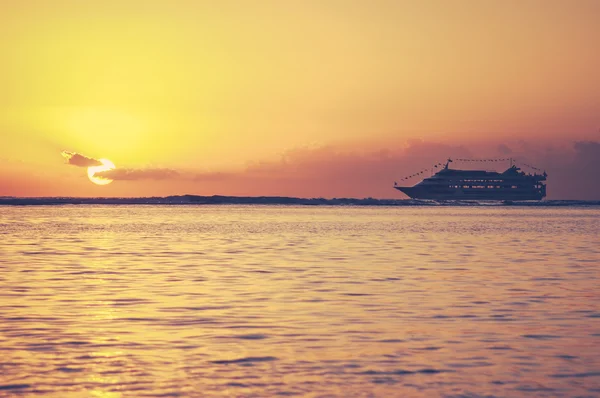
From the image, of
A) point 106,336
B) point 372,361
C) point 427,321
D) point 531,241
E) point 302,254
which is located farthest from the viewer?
point 531,241

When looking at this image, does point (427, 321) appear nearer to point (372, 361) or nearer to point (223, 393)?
point (372, 361)

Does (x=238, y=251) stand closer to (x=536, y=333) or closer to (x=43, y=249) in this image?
(x=43, y=249)

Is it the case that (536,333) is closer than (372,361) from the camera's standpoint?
No

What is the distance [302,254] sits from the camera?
3984 centimetres

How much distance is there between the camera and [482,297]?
22234mm

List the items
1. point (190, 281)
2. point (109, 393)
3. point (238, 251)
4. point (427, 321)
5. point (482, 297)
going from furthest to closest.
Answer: point (238, 251) < point (190, 281) < point (482, 297) < point (427, 321) < point (109, 393)

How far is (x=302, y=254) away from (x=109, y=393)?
94.2 ft

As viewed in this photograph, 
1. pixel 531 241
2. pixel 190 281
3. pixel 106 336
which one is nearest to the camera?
pixel 106 336

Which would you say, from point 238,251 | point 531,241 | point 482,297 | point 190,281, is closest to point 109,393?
point 482,297

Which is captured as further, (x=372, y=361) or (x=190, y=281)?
(x=190, y=281)

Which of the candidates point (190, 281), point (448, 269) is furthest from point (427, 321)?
point (448, 269)

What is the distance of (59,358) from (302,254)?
87.2 ft

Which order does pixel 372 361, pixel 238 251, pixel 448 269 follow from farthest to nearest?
pixel 238 251 < pixel 448 269 < pixel 372 361

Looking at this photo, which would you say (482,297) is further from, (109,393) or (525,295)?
(109,393)
